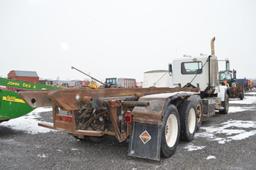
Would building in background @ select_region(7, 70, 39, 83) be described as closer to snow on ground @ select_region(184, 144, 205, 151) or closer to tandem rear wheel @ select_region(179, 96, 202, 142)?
tandem rear wheel @ select_region(179, 96, 202, 142)

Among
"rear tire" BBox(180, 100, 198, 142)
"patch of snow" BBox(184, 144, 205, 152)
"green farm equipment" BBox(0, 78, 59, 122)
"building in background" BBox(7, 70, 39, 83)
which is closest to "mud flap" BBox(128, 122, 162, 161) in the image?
"patch of snow" BBox(184, 144, 205, 152)

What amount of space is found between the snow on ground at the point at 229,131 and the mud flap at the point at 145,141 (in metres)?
2.17

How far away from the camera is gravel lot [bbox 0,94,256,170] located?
4.32 meters

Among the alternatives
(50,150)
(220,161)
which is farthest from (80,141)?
(220,161)

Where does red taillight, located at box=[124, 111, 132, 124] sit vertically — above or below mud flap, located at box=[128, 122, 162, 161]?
above

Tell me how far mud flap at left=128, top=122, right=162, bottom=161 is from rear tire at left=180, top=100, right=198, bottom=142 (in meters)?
1.49

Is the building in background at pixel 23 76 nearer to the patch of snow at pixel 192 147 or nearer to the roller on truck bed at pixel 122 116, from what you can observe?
the roller on truck bed at pixel 122 116

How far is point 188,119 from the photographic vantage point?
605cm

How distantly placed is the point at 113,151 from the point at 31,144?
2.03 meters

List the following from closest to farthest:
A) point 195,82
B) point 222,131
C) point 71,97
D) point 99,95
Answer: point 71,97 < point 99,95 < point 222,131 < point 195,82

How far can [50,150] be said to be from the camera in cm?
535

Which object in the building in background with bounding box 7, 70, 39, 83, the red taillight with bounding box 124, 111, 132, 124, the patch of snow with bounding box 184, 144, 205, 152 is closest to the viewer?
the red taillight with bounding box 124, 111, 132, 124

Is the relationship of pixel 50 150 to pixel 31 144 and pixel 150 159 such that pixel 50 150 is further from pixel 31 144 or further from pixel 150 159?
pixel 150 159

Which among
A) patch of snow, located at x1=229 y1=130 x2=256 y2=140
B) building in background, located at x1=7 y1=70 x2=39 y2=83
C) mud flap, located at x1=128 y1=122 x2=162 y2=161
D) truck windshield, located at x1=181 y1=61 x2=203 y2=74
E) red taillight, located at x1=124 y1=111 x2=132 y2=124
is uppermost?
building in background, located at x1=7 y1=70 x2=39 y2=83
